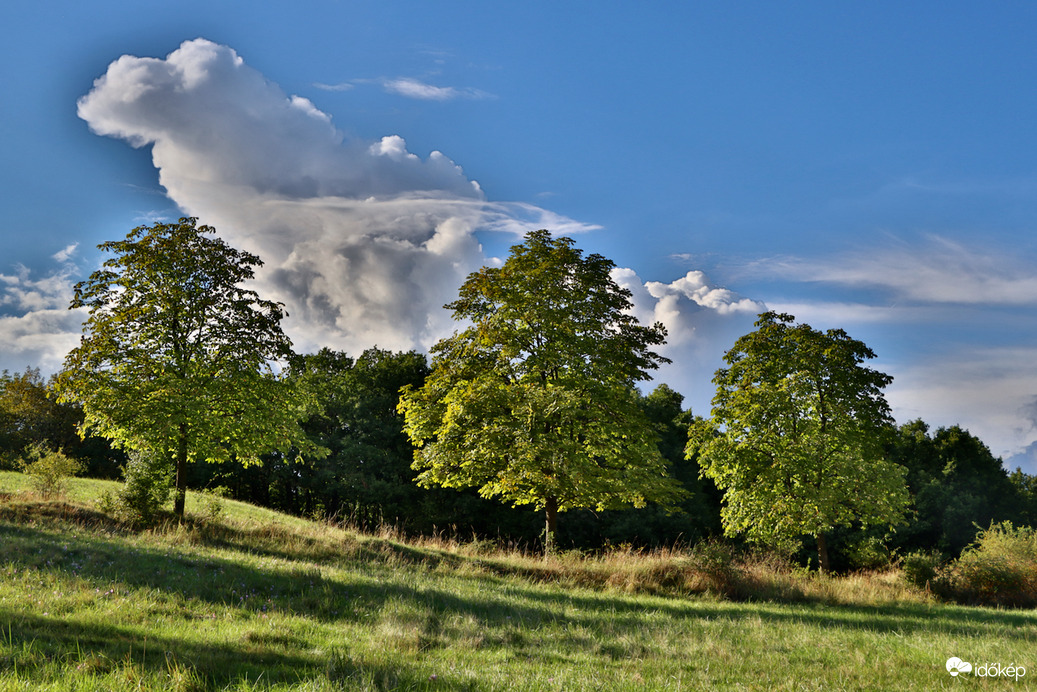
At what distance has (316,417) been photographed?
146ft

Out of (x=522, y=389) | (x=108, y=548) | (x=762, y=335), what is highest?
(x=762, y=335)

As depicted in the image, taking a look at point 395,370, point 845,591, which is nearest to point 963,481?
point 845,591

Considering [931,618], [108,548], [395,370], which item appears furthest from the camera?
[395,370]

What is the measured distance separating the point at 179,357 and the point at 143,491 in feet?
13.3

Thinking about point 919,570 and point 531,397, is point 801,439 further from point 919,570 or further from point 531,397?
point 531,397

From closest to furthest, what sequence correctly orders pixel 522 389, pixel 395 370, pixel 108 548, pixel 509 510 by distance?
pixel 108 548
pixel 522 389
pixel 509 510
pixel 395 370

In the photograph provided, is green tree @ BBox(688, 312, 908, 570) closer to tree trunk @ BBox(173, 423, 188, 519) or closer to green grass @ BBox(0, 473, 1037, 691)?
green grass @ BBox(0, 473, 1037, 691)

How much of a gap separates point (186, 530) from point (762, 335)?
19.5m

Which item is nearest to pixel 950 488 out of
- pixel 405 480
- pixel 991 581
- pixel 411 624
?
pixel 991 581

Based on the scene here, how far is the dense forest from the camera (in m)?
40.6

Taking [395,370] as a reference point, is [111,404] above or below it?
below

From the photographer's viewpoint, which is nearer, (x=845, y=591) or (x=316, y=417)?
(x=845, y=591)

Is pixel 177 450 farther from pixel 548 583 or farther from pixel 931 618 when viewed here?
pixel 931 618

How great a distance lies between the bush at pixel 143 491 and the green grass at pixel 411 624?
3.38ft
